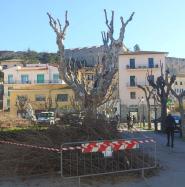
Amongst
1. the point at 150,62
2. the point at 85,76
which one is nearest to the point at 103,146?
the point at 85,76

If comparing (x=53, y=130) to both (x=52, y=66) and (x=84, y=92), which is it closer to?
(x=84, y=92)

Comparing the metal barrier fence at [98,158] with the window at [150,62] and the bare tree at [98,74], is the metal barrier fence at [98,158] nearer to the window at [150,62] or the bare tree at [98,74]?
the bare tree at [98,74]

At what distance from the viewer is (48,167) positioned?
44.5 ft

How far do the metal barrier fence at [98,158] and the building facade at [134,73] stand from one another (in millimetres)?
73816

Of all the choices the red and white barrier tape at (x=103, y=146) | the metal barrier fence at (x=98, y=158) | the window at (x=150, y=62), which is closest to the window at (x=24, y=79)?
the window at (x=150, y=62)

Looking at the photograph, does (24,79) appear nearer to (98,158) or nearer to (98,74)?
(98,74)

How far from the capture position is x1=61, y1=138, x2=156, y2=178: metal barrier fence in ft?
42.0

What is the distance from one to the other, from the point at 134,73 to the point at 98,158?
3091 inches

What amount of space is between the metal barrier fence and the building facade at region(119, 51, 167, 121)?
7382 centimetres

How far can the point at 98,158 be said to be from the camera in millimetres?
13172

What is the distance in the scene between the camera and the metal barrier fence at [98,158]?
12805 mm

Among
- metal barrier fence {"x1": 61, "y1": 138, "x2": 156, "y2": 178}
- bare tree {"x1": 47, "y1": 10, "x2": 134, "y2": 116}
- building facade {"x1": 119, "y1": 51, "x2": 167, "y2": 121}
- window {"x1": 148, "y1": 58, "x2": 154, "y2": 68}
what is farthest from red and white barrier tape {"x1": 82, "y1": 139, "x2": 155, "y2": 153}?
window {"x1": 148, "y1": 58, "x2": 154, "y2": 68}

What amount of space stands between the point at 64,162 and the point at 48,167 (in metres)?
0.72

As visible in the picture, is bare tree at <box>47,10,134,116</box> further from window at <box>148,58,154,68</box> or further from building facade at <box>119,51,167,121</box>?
window at <box>148,58,154,68</box>
